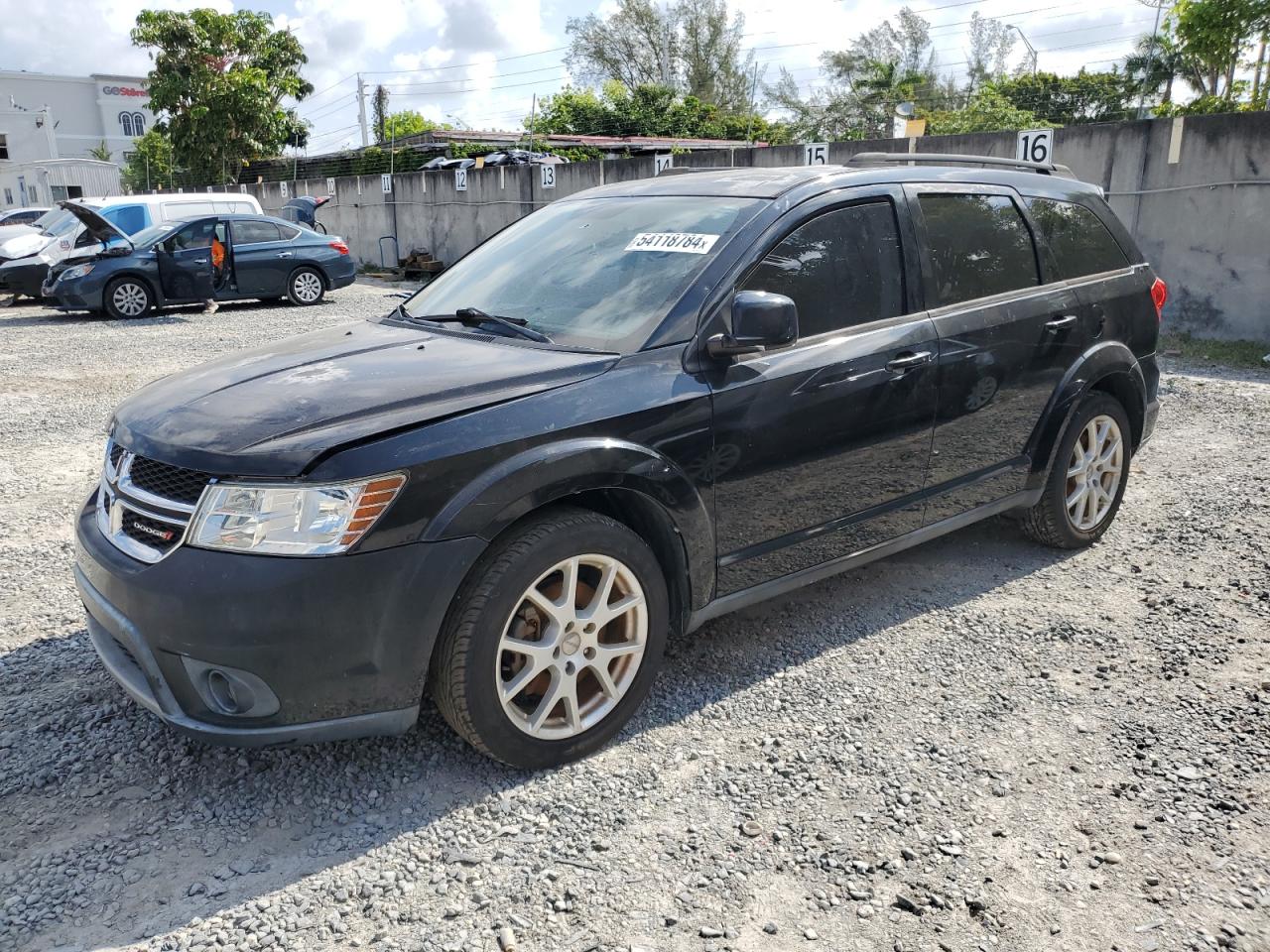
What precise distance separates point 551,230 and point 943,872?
2.76 metres

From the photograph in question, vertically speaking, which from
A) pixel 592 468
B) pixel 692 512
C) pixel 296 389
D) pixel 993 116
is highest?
pixel 993 116

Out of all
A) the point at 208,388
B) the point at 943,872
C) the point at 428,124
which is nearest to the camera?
the point at 943,872

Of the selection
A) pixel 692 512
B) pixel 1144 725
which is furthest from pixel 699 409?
pixel 1144 725

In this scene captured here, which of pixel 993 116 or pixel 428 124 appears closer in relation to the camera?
pixel 993 116

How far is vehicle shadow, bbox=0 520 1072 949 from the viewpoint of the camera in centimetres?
259

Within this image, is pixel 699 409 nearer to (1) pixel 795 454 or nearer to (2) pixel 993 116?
(1) pixel 795 454

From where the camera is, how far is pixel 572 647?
9.86ft

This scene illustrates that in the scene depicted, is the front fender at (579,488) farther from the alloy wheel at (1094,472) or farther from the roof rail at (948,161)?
the alloy wheel at (1094,472)

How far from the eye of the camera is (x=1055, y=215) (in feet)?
15.2

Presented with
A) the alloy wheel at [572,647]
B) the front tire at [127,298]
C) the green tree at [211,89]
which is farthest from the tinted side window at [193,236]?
the green tree at [211,89]

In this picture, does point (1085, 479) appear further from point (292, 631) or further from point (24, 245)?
point (24, 245)

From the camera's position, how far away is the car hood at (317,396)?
269 cm

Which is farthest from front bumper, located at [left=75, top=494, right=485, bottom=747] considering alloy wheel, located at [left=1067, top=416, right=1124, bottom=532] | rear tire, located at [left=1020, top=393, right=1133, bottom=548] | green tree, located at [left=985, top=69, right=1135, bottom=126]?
green tree, located at [left=985, top=69, right=1135, bottom=126]

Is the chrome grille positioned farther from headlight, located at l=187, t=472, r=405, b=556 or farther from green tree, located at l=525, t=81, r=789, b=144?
green tree, located at l=525, t=81, r=789, b=144
